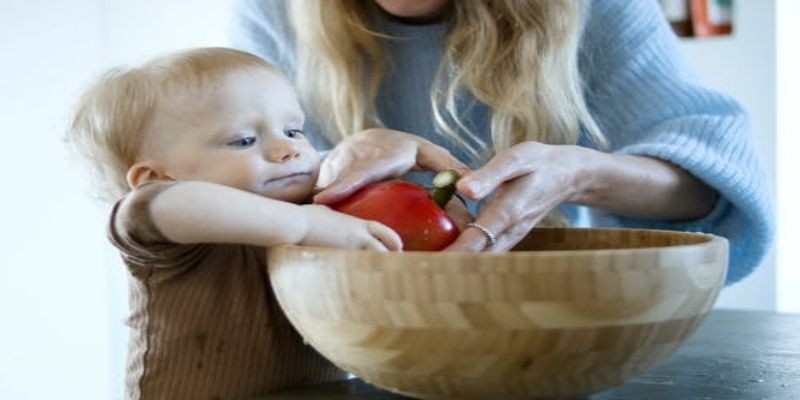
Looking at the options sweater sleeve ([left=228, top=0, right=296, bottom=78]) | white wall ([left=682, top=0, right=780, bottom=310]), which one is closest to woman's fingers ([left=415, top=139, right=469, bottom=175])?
sweater sleeve ([left=228, top=0, right=296, bottom=78])

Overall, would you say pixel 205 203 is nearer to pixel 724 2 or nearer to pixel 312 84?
pixel 312 84

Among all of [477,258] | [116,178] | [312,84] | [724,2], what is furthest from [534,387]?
[724,2]

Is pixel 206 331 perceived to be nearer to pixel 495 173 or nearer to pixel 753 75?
pixel 495 173

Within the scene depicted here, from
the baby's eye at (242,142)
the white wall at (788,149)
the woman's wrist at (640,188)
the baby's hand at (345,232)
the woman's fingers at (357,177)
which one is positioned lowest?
the white wall at (788,149)

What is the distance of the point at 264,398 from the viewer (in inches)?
37.3

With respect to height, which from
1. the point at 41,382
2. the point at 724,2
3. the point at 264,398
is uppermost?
the point at 264,398

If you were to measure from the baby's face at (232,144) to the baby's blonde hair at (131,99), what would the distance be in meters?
0.01

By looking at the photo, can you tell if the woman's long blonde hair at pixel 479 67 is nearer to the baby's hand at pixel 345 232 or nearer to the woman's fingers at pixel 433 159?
the woman's fingers at pixel 433 159

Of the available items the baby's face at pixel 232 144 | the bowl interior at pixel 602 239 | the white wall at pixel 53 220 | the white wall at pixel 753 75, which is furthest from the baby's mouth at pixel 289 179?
the white wall at pixel 753 75

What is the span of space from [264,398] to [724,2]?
113 inches

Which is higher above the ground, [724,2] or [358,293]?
[358,293]

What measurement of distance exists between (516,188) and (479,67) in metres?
0.43

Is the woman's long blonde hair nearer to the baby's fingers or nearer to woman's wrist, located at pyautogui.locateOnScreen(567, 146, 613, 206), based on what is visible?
woman's wrist, located at pyautogui.locateOnScreen(567, 146, 613, 206)

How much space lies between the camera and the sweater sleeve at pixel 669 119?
1391mm
